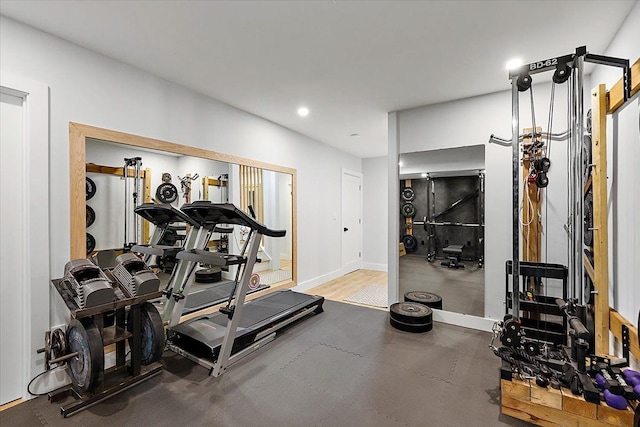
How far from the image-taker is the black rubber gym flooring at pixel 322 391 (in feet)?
6.10

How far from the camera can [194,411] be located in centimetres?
193

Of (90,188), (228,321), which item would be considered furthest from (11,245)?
(228,321)

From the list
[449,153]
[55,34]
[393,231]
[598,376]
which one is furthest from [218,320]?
[449,153]

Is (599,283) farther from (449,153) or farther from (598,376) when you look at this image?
(449,153)

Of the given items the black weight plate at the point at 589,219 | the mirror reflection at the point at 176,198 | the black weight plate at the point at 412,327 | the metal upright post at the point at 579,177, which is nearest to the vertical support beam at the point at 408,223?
the black weight plate at the point at 412,327

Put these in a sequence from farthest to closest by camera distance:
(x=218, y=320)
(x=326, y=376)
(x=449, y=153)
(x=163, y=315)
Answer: (x=449, y=153)
(x=218, y=320)
(x=163, y=315)
(x=326, y=376)

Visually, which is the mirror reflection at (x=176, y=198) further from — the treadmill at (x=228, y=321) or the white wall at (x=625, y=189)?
the white wall at (x=625, y=189)

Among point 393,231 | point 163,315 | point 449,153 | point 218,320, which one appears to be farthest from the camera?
point 393,231

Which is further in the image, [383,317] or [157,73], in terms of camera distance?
[383,317]

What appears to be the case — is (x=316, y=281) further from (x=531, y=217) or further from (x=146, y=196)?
(x=531, y=217)

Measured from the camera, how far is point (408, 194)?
12.5 ft

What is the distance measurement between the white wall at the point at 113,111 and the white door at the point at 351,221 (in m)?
1.57

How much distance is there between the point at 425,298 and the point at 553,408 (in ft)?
6.59

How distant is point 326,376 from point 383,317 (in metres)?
1.51
